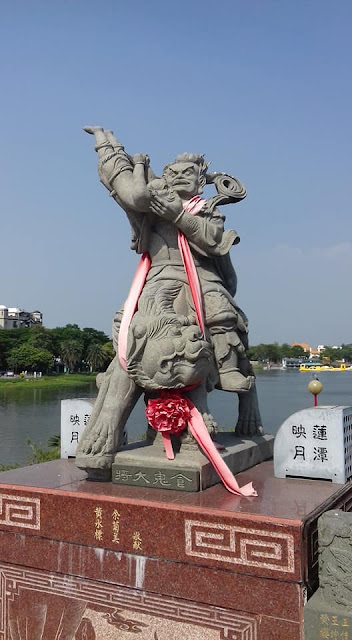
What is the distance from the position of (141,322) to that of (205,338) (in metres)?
0.56

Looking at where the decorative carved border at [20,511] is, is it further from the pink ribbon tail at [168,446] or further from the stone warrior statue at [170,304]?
the pink ribbon tail at [168,446]

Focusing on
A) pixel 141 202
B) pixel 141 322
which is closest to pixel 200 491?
pixel 141 322

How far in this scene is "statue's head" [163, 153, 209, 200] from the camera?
429 cm

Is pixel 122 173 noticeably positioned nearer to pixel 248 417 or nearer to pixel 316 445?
pixel 248 417

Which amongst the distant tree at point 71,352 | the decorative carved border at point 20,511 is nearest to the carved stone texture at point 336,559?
the decorative carved border at point 20,511

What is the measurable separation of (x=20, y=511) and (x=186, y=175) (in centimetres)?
275

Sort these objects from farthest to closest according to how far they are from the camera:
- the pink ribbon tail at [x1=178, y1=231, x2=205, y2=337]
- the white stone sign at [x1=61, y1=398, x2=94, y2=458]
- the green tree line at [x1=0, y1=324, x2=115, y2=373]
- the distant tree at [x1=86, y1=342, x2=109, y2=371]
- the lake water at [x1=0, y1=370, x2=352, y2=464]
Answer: the distant tree at [x1=86, y1=342, x2=109, y2=371], the green tree line at [x1=0, y1=324, x2=115, y2=373], the lake water at [x1=0, y1=370, x2=352, y2=464], the white stone sign at [x1=61, y1=398, x2=94, y2=458], the pink ribbon tail at [x1=178, y1=231, x2=205, y2=337]

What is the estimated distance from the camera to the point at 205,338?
13.3ft

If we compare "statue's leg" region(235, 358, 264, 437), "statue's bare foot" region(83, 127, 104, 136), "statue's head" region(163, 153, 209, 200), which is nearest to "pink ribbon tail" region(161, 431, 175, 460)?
"statue's leg" region(235, 358, 264, 437)

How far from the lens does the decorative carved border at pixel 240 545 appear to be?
2887mm

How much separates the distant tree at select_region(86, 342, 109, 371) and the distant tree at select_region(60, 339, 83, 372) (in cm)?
86

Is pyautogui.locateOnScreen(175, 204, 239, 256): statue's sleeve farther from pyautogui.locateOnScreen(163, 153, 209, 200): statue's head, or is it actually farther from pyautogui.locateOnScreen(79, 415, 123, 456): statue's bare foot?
pyautogui.locateOnScreen(79, 415, 123, 456): statue's bare foot

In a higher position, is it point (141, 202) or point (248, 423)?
point (141, 202)

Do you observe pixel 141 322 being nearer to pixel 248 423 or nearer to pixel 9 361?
pixel 248 423
